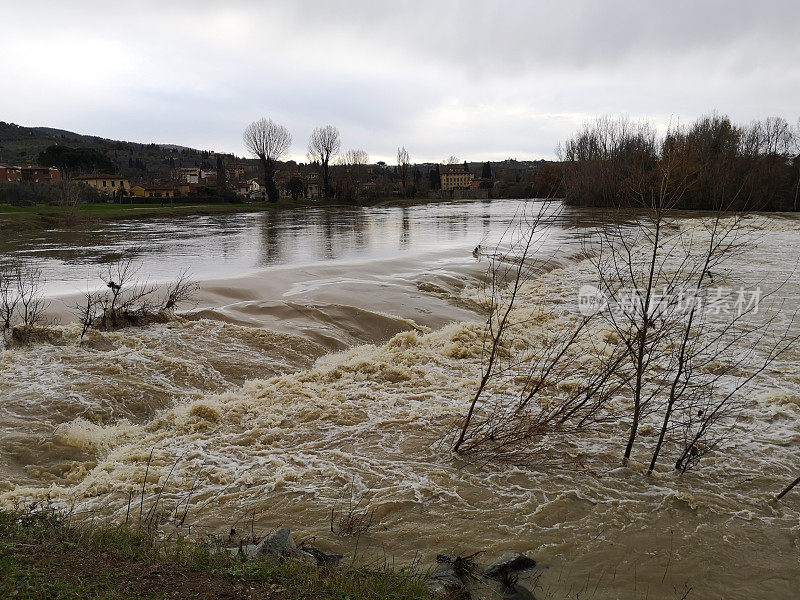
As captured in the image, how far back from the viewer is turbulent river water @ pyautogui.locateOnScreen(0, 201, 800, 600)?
4523 millimetres

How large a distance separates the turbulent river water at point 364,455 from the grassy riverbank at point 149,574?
3.10 ft

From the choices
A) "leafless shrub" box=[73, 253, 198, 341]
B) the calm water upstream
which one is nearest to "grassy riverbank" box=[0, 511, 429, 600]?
"leafless shrub" box=[73, 253, 198, 341]

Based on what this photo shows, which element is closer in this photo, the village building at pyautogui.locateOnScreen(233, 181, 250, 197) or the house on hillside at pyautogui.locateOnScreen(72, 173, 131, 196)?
the house on hillside at pyautogui.locateOnScreen(72, 173, 131, 196)

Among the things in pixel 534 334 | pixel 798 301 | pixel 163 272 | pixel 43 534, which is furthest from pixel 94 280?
pixel 798 301

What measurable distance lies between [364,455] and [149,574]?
3202mm

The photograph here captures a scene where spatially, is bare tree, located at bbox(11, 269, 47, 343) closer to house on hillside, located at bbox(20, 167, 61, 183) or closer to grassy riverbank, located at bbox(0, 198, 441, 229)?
grassy riverbank, located at bbox(0, 198, 441, 229)

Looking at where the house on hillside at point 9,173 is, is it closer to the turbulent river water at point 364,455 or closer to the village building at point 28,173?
the village building at point 28,173

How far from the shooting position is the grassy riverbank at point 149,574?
9.87 ft

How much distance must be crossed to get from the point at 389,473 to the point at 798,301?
40.4 feet

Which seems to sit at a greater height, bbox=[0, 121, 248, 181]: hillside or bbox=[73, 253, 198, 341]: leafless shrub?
bbox=[0, 121, 248, 181]: hillside

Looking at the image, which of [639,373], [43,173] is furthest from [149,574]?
[43,173]

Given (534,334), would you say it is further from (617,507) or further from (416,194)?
(416,194)

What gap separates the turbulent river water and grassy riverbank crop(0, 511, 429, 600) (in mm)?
944
